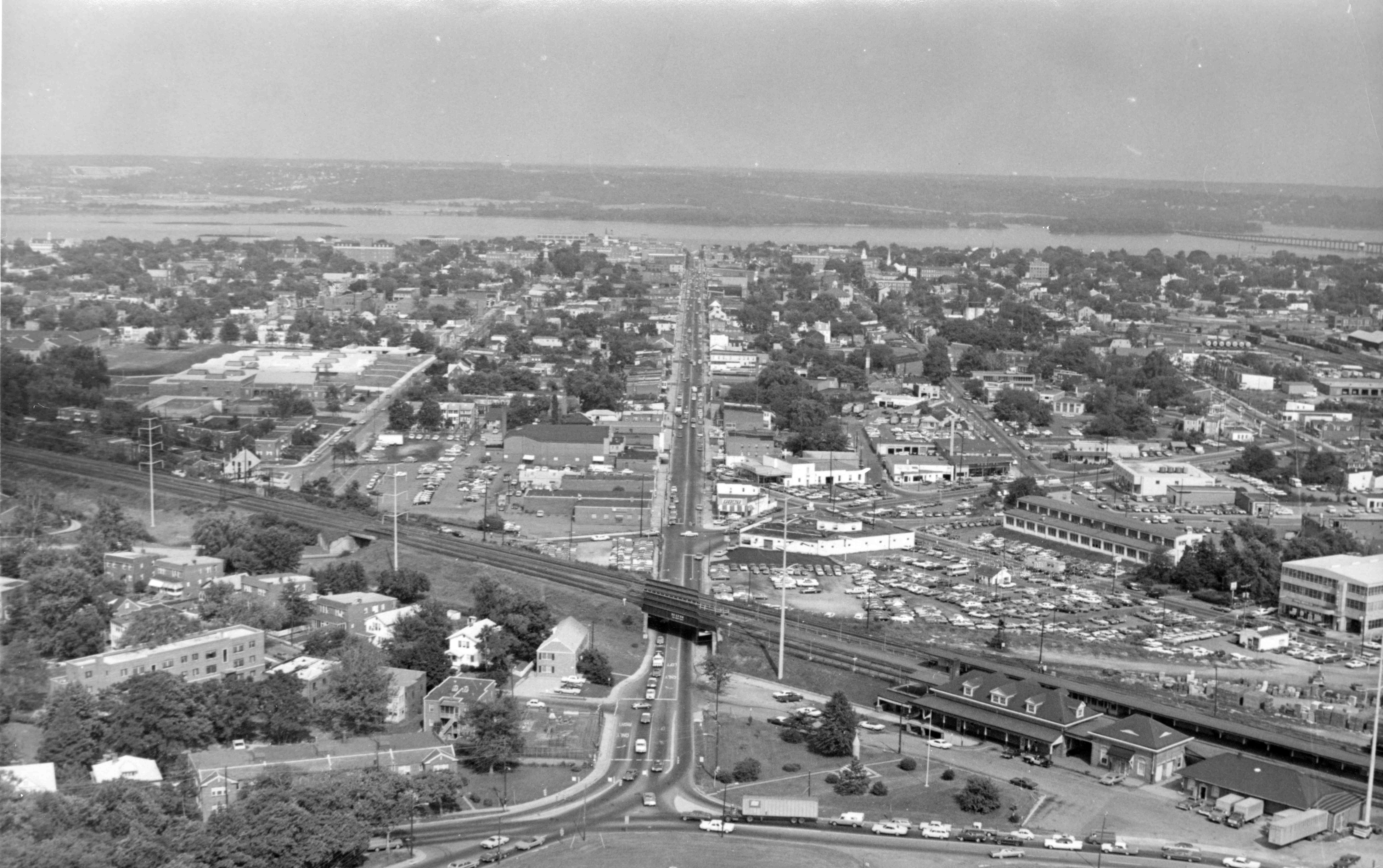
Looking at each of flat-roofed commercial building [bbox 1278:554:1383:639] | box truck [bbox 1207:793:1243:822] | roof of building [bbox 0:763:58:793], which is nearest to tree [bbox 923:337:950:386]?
flat-roofed commercial building [bbox 1278:554:1383:639]

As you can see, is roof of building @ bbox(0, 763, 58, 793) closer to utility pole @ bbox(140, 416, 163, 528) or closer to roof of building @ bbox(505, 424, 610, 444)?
utility pole @ bbox(140, 416, 163, 528)

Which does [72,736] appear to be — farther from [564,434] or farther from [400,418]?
[400,418]

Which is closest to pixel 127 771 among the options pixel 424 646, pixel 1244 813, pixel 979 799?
pixel 424 646

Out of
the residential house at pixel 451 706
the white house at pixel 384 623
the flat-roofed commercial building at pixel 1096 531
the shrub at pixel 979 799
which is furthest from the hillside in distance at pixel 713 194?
the shrub at pixel 979 799

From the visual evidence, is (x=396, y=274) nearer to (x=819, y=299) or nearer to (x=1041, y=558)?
(x=819, y=299)

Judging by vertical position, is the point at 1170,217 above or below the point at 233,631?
above

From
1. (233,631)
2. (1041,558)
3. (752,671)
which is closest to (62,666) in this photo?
(233,631)
